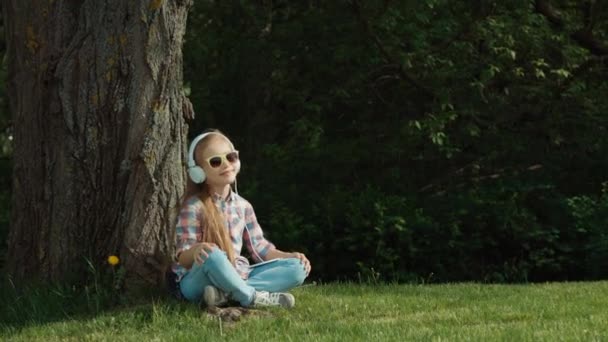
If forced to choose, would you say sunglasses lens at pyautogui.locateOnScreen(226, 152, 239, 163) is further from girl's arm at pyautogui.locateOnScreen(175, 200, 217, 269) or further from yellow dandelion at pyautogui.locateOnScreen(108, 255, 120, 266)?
yellow dandelion at pyautogui.locateOnScreen(108, 255, 120, 266)

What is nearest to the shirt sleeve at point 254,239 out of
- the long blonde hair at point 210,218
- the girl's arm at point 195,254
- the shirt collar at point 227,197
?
the shirt collar at point 227,197

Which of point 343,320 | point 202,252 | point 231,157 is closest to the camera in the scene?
point 202,252

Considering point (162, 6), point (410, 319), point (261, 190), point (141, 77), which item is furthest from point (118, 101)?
point (261, 190)

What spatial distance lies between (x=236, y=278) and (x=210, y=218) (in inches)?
16.9

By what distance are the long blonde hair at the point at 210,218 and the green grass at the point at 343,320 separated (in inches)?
17.7

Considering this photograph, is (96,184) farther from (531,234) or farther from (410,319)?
(531,234)

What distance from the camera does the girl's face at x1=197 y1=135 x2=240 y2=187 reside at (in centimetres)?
735

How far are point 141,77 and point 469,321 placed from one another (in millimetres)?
2804

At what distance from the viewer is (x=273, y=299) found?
24.8 ft

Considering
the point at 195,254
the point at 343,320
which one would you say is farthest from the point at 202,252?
the point at 343,320

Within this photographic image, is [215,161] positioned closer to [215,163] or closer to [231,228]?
[215,163]

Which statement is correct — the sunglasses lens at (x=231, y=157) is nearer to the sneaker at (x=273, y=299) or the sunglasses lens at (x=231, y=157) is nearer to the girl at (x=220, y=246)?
the girl at (x=220, y=246)

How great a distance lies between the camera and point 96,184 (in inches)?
306

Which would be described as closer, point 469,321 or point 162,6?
point 469,321
